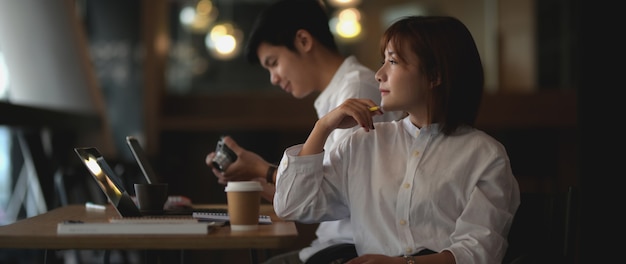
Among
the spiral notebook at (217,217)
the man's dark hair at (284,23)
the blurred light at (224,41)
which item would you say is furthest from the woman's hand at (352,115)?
the blurred light at (224,41)

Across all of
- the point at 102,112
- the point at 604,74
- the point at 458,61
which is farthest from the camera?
the point at 102,112

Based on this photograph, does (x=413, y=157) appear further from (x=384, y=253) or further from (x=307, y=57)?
(x=307, y=57)

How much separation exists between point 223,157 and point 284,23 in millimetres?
477

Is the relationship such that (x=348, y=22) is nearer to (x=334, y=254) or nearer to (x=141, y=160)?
(x=141, y=160)

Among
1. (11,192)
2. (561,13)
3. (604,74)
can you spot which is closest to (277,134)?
(11,192)

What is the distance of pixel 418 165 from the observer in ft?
5.52

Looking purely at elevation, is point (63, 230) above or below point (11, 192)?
above

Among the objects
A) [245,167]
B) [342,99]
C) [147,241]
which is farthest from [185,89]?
[147,241]

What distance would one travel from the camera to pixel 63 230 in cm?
142

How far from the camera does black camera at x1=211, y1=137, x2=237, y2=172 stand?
6.90 ft

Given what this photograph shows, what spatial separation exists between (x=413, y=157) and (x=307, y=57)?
802 mm

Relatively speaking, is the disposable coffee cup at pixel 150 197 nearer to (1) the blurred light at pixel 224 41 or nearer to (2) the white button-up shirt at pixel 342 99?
(2) the white button-up shirt at pixel 342 99

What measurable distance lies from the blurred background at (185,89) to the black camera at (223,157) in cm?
111

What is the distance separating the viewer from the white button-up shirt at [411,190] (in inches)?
63.4
